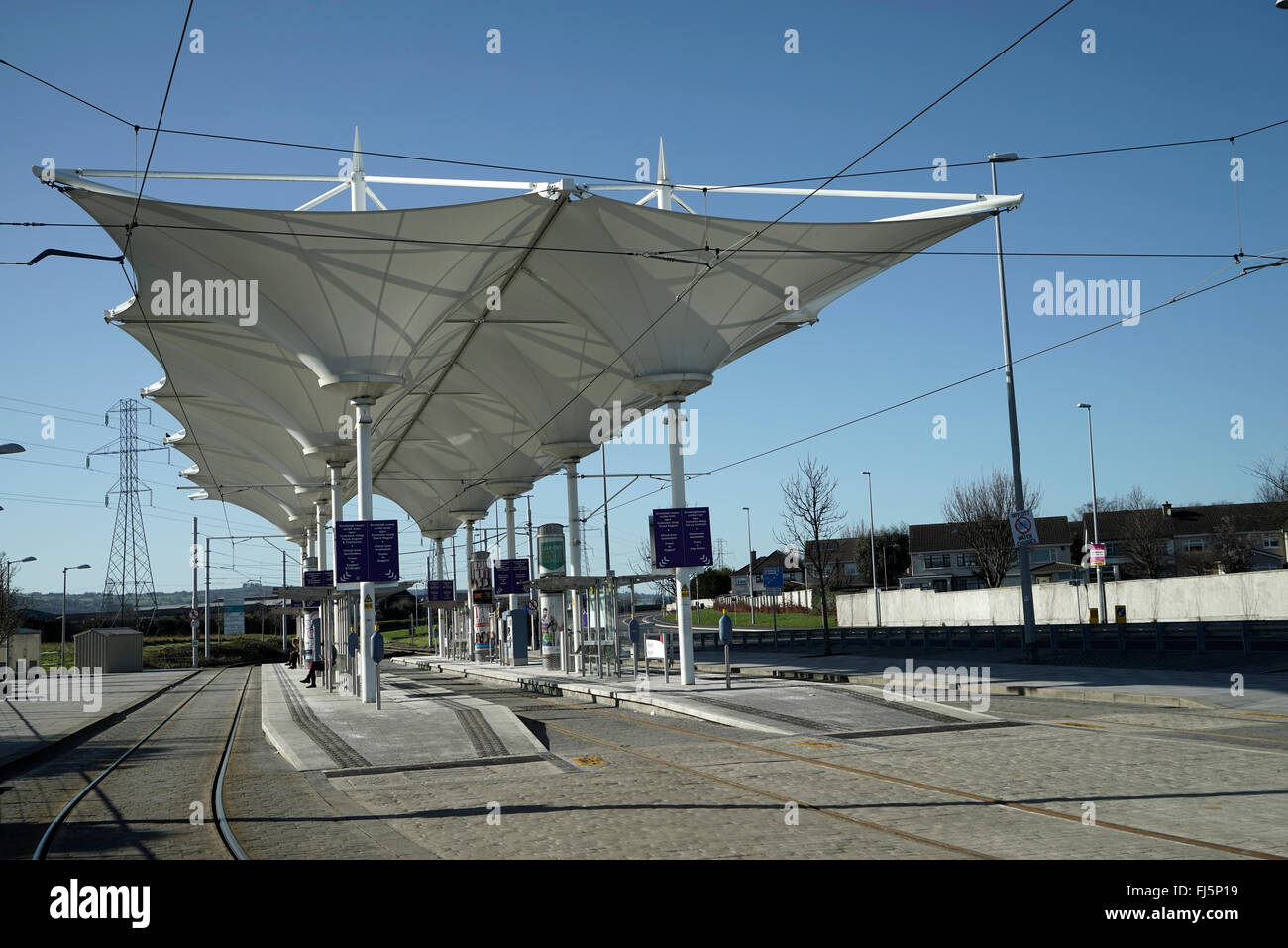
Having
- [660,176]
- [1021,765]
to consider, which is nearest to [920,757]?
[1021,765]

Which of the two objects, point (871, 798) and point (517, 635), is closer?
point (871, 798)

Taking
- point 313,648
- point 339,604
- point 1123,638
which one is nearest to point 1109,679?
point 1123,638

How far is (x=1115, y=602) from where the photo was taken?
157 feet

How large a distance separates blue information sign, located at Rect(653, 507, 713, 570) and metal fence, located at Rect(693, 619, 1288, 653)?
34.1ft

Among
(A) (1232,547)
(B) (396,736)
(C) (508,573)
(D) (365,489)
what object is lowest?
(B) (396,736)

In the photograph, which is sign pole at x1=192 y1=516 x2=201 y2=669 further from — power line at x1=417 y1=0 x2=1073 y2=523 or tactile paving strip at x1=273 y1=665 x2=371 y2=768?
tactile paving strip at x1=273 y1=665 x2=371 y2=768

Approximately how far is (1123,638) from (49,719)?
2590cm

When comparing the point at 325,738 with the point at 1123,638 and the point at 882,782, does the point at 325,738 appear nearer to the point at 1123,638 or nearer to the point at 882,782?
the point at 882,782

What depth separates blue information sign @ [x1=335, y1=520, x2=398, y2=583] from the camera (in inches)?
1018

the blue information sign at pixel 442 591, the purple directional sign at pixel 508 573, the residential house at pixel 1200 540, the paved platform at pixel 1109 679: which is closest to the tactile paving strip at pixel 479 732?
the paved platform at pixel 1109 679

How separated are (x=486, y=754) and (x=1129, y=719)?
30.8 feet

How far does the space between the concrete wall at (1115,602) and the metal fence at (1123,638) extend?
6753 mm

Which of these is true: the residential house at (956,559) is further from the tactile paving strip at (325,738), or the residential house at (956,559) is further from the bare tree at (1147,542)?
the tactile paving strip at (325,738)
